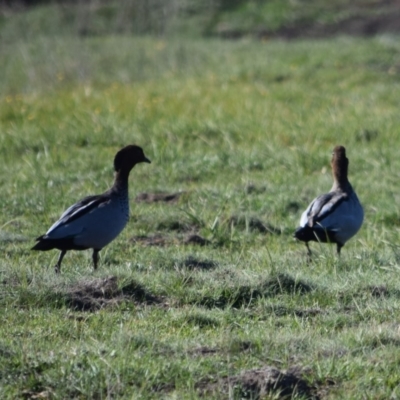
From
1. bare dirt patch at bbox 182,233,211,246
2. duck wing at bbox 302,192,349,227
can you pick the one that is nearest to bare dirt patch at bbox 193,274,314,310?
duck wing at bbox 302,192,349,227

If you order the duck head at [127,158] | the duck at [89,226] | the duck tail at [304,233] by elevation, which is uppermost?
the duck head at [127,158]

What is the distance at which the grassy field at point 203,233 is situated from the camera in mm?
4641

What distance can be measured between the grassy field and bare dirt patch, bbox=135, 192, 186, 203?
2.9 inches

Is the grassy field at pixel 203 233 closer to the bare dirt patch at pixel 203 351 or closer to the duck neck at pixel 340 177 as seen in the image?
the bare dirt patch at pixel 203 351

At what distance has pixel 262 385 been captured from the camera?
14.7 ft

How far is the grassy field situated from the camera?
464cm

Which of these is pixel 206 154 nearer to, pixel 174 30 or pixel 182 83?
pixel 182 83

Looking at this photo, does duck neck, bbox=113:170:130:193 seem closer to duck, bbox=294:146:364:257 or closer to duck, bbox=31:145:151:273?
duck, bbox=31:145:151:273

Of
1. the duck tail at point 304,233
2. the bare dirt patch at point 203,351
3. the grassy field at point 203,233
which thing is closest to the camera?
the grassy field at point 203,233

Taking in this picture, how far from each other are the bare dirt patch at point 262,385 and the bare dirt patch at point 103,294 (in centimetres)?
126

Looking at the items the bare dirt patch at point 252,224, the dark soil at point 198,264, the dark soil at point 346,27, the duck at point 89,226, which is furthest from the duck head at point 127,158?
the dark soil at point 346,27

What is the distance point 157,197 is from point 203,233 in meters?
1.38

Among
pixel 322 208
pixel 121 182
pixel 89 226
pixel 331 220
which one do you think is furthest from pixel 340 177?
pixel 89 226

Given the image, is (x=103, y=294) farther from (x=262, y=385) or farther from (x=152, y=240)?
(x=152, y=240)
